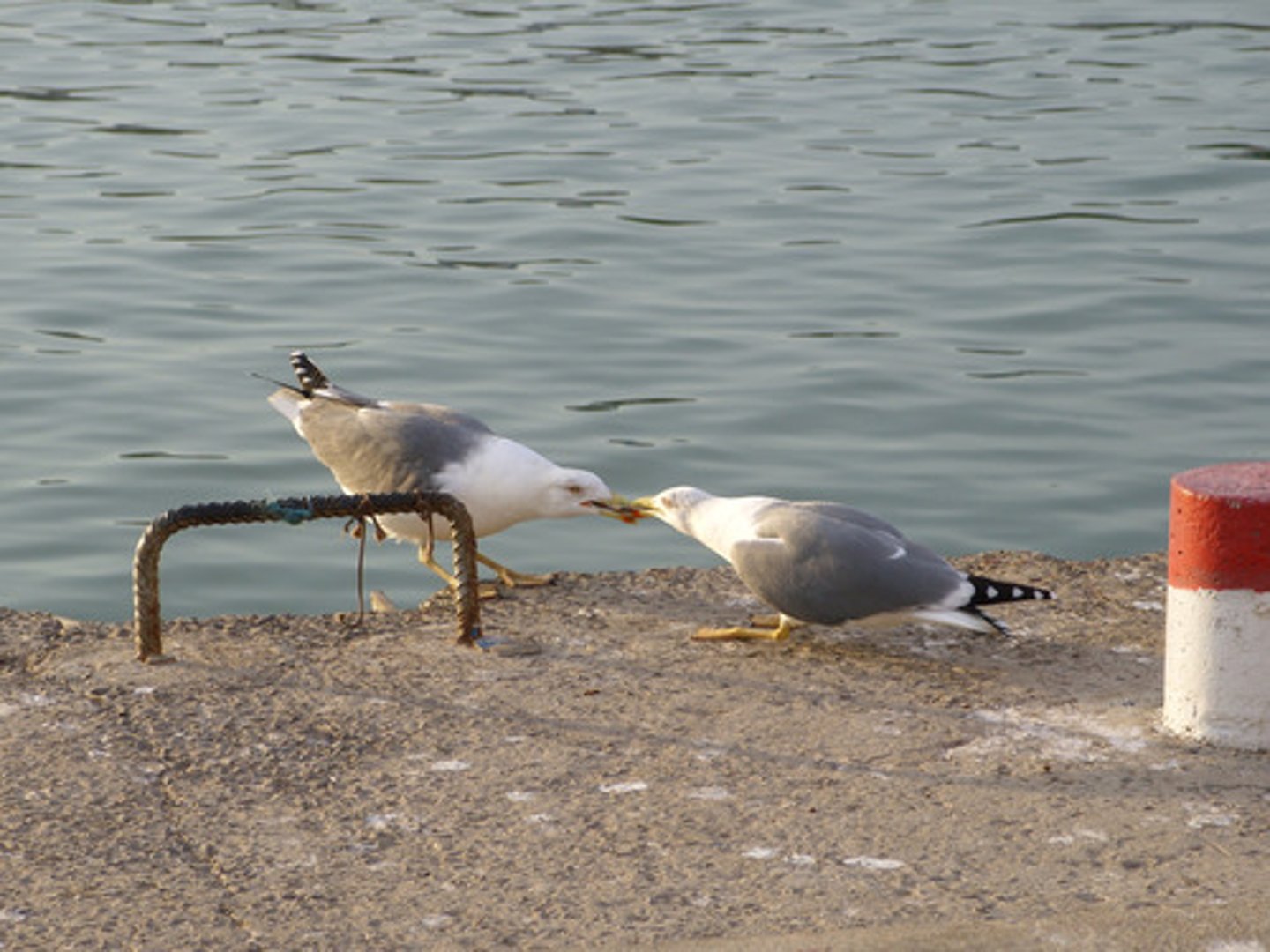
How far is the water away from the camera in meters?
9.16

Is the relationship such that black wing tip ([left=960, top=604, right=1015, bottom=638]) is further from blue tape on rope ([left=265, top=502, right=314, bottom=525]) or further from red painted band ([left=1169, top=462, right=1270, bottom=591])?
blue tape on rope ([left=265, top=502, right=314, bottom=525])

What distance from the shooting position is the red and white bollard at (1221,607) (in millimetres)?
4961

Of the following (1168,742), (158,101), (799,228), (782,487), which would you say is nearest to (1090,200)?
(799,228)

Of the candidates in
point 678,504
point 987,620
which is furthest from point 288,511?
point 987,620

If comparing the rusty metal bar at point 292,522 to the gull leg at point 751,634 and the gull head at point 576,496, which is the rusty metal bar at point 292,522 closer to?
the gull leg at point 751,634

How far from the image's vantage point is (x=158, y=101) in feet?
52.9

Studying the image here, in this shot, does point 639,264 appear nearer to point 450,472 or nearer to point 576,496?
point 576,496

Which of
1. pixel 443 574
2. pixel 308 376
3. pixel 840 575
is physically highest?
pixel 308 376

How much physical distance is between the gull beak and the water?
Result: 5.11 feet

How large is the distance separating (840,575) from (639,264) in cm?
667

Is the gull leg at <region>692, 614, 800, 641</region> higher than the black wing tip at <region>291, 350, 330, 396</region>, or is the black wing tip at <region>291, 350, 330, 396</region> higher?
the black wing tip at <region>291, 350, 330, 396</region>

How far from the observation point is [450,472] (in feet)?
22.0

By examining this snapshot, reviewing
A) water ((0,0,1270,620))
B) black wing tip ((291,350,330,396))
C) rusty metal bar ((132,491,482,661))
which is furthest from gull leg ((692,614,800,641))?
water ((0,0,1270,620))

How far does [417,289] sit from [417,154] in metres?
2.99
